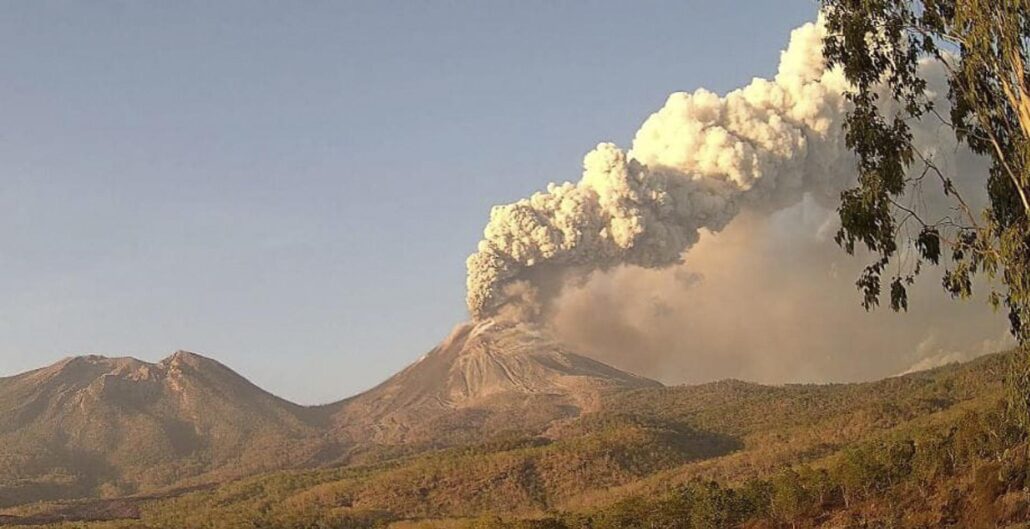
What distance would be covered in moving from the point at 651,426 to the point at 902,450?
104 m

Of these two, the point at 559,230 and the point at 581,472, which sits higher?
the point at 559,230

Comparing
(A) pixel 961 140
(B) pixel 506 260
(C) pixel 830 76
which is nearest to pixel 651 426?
(B) pixel 506 260

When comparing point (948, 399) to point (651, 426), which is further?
point (651, 426)

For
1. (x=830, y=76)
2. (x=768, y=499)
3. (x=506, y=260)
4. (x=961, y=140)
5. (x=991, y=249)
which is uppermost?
(x=830, y=76)

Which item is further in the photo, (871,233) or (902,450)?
(902,450)

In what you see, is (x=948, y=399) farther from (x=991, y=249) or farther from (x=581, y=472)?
(x=991, y=249)

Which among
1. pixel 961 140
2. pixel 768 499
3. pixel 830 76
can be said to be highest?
pixel 830 76

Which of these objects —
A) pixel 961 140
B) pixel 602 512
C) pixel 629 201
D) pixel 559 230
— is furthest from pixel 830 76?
pixel 961 140

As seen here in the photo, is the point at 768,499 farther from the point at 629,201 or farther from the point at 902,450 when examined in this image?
the point at 629,201

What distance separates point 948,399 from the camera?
523 feet

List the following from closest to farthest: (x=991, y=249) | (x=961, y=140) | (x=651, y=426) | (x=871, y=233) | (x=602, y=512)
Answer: (x=991, y=249), (x=871, y=233), (x=961, y=140), (x=602, y=512), (x=651, y=426)

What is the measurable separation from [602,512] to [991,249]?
75007 mm

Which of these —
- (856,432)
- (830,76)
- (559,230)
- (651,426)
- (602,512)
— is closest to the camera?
(602,512)

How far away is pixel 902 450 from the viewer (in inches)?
3349
